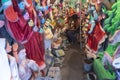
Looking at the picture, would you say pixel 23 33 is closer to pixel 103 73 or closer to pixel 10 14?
pixel 10 14

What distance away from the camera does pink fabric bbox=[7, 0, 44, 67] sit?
1.77 m

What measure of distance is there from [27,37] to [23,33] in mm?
93

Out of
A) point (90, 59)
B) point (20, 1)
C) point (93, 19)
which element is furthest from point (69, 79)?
point (20, 1)

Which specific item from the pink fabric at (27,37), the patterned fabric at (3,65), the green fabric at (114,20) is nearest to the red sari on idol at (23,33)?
the pink fabric at (27,37)

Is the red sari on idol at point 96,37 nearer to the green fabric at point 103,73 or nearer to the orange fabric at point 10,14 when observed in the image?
the green fabric at point 103,73

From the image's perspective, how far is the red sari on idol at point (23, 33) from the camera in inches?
65.8

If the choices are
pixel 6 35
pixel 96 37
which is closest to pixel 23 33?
pixel 6 35

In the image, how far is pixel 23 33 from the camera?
191cm

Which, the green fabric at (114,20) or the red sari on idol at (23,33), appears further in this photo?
the green fabric at (114,20)

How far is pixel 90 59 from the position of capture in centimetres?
444

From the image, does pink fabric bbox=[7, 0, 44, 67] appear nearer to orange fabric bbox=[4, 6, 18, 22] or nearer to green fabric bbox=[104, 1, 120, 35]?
orange fabric bbox=[4, 6, 18, 22]

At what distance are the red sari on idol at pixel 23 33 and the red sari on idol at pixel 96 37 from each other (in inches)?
50.5

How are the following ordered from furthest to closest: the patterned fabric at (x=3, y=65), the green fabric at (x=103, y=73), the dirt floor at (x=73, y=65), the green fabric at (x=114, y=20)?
1. the dirt floor at (x=73, y=65)
2. the green fabric at (x=103, y=73)
3. the green fabric at (x=114, y=20)
4. the patterned fabric at (x=3, y=65)

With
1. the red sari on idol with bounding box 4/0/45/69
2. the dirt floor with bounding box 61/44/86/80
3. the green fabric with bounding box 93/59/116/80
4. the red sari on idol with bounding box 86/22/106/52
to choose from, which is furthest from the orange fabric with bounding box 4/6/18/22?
the dirt floor with bounding box 61/44/86/80
